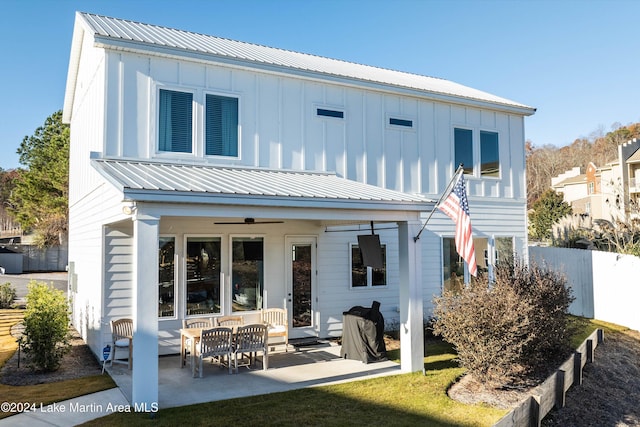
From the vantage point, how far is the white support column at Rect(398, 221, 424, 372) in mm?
8422

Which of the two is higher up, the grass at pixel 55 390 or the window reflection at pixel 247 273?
the window reflection at pixel 247 273

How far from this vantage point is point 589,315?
14781mm

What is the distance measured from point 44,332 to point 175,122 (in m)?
4.87

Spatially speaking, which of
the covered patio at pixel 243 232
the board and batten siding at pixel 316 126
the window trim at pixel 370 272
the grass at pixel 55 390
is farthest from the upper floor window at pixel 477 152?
the grass at pixel 55 390

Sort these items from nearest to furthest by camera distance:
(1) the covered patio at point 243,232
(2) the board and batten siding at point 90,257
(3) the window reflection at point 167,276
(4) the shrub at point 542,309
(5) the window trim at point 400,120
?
(1) the covered patio at point 243,232
(4) the shrub at point 542,309
(2) the board and batten siding at point 90,257
(3) the window reflection at point 167,276
(5) the window trim at point 400,120

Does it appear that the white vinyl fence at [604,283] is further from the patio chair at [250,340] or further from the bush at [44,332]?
the bush at [44,332]

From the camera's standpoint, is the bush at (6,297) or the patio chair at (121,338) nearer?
the patio chair at (121,338)

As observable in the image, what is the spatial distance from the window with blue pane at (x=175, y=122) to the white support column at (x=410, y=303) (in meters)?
4.99

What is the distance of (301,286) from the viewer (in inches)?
453

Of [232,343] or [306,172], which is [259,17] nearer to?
[306,172]

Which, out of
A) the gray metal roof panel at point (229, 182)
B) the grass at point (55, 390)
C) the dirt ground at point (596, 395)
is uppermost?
the gray metal roof panel at point (229, 182)

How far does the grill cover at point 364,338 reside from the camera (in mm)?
9344

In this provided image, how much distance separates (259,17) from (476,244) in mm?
12270

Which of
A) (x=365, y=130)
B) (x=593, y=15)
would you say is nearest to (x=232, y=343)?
(x=365, y=130)
